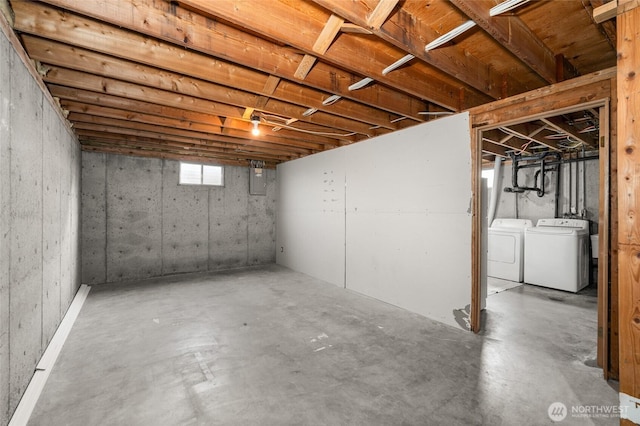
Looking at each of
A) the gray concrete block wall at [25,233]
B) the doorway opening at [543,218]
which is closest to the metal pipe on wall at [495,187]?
the doorway opening at [543,218]

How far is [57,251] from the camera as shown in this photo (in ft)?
8.95

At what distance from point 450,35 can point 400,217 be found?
2124mm

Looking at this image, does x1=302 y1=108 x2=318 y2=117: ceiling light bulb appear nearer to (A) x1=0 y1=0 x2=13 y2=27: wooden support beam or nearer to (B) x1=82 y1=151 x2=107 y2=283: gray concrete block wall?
(A) x1=0 y1=0 x2=13 y2=27: wooden support beam

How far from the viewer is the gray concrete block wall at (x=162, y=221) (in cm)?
460

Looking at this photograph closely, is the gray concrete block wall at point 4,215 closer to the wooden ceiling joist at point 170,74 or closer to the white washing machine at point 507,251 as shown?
the wooden ceiling joist at point 170,74

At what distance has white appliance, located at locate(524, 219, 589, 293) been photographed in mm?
4109

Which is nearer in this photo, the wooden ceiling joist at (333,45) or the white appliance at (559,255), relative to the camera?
the wooden ceiling joist at (333,45)

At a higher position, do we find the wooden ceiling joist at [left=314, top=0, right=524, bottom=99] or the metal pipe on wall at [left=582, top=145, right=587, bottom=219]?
the wooden ceiling joist at [left=314, top=0, right=524, bottom=99]

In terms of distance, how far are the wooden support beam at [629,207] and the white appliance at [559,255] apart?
3493 mm

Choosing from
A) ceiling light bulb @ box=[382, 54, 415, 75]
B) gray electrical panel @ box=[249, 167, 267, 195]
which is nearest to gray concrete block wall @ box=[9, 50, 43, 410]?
ceiling light bulb @ box=[382, 54, 415, 75]

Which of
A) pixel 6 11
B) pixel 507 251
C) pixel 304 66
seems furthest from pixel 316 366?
pixel 507 251

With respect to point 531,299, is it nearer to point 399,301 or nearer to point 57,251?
point 399,301

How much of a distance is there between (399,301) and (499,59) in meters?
2.70

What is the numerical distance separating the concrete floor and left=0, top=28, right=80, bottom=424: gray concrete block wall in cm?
31
